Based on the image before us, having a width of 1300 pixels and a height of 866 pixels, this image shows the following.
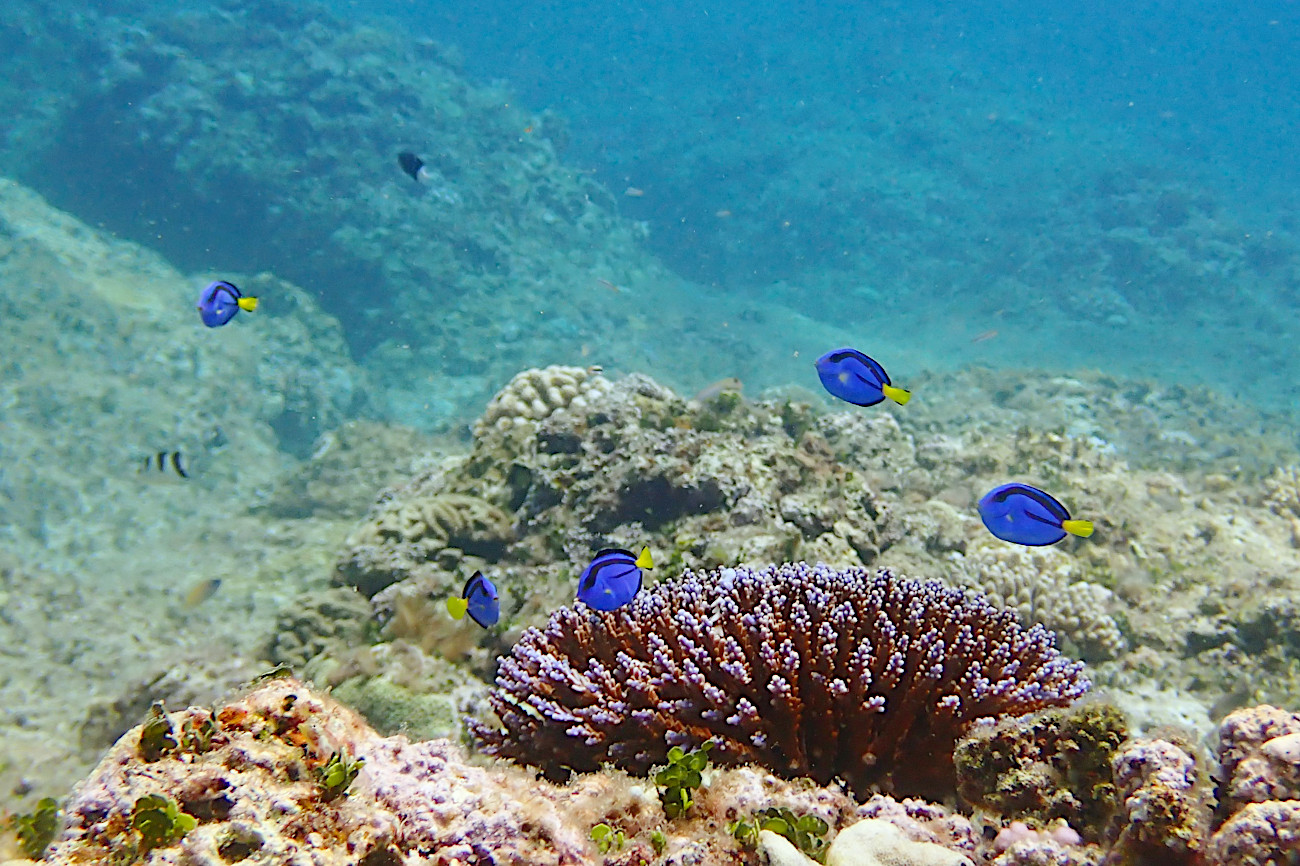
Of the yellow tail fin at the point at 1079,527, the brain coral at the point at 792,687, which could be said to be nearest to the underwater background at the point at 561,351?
the brain coral at the point at 792,687

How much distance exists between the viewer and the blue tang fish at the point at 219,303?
5.45 m

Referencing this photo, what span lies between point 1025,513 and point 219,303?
5.86 metres

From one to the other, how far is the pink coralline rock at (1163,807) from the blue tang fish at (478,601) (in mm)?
2789

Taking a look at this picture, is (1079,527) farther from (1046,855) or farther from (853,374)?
(1046,855)

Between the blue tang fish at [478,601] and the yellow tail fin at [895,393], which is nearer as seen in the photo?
the yellow tail fin at [895,393]

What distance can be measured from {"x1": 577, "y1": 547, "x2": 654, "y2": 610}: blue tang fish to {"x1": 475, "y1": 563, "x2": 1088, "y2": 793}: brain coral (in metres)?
0.19

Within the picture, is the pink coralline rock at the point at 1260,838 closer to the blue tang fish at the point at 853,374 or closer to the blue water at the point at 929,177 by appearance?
the blue tang fish at the point at 853,374

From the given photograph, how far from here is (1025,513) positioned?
9.99 feet

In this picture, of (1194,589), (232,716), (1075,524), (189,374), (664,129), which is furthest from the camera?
(664,129)

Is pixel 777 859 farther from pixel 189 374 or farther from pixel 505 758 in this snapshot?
pixel 189 374

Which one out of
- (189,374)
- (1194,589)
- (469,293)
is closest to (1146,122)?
(469,293)

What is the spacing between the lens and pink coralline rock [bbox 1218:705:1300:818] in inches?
70.9

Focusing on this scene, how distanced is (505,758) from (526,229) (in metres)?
22.6

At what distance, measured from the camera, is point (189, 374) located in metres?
14.3
